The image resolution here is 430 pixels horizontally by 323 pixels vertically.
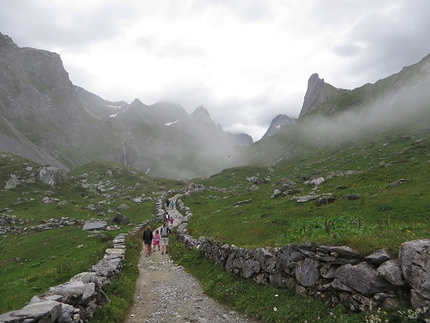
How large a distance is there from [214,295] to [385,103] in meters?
168

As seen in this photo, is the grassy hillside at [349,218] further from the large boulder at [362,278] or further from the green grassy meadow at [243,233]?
the large boulder at [362,278]

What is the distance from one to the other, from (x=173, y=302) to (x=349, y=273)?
1051cm

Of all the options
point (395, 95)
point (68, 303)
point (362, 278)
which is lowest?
point (362, 278)

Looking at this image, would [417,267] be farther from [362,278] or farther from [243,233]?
[243,233]

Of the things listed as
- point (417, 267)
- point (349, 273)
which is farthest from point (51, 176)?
point (417, 267)

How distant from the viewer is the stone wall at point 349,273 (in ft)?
26.9

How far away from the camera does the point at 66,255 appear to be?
2470cm

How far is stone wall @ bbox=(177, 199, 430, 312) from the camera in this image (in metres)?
8.20

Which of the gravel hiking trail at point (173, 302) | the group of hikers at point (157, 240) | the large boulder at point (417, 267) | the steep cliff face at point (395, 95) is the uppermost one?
the steep cliff face at point (395, 95)

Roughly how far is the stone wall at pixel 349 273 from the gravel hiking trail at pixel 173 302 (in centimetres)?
292

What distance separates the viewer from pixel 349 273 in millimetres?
9883

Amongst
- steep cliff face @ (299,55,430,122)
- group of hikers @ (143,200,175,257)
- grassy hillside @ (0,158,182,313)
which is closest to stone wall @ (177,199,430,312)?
grassy hillside @ (0,158,182,313)

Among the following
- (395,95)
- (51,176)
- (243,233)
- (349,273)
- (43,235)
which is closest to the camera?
(349,273)

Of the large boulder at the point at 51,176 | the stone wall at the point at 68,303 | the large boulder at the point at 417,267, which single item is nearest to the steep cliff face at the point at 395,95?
the large boulder at the point at 417,267
